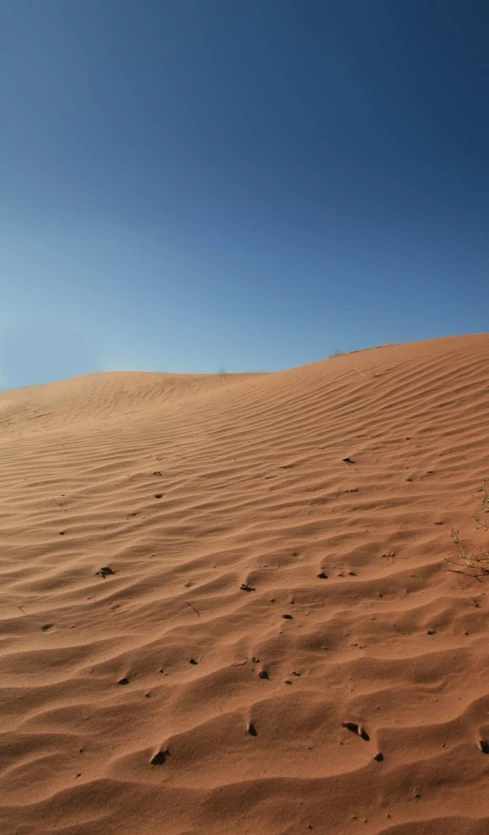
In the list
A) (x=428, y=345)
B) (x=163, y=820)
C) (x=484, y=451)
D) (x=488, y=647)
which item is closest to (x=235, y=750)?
(x=163, y=820)

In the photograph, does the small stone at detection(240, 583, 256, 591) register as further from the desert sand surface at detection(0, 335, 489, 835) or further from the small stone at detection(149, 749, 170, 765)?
the small stone at detection(149, 749, 170, 765)

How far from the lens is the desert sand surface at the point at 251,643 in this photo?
4.96ft

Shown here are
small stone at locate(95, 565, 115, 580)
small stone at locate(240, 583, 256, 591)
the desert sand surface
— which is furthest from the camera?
small stone at locate(95, 565, 115, 580)

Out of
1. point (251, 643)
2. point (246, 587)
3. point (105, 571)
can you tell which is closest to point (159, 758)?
point (251, 643)

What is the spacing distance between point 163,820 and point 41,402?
645 inches

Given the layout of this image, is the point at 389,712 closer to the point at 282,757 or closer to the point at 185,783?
the point at 282,757

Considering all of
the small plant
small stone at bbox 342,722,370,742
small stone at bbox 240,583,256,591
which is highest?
small stone at bbox 240,583,256,591

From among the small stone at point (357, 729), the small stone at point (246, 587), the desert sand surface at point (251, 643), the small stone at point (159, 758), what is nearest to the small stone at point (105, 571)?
the desert sand surface at point (251, 643)

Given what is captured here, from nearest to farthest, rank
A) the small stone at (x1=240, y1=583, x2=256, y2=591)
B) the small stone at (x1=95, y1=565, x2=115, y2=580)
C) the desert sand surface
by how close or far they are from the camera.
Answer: the desert sand surface
the small stone at (x1=240, y1=583, x2=256, y2=591)
the small stone at (x1=95, y1=565, x2=115, y2=580)

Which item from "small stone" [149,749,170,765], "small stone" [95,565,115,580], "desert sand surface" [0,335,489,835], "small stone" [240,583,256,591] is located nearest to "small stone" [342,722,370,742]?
"desert sand surface" [0,335,489,835]

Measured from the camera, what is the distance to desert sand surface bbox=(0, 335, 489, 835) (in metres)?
1.51

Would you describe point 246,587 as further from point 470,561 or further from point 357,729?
point 470,561

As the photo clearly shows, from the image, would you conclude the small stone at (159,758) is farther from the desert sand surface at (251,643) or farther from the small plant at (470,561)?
the small plant at (470,561)

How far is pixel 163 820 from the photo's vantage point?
4.74 feet
